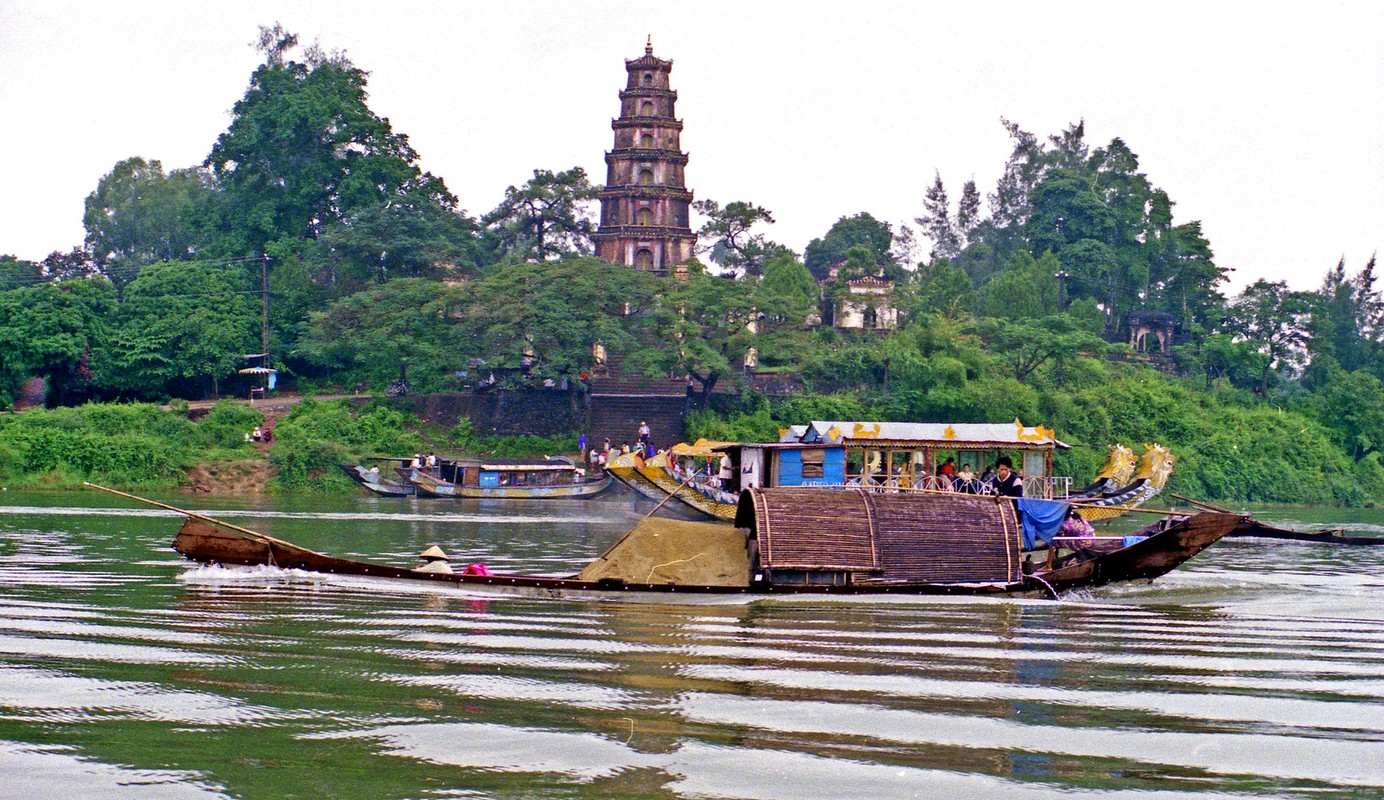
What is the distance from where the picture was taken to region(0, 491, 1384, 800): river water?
6328mm

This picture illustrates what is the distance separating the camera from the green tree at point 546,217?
155 ft

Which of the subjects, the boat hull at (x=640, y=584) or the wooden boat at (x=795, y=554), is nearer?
the boat hull at (x=640, y=584)

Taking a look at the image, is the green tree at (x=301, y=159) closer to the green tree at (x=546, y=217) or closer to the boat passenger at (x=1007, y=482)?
the green tree at (x=546, y=217)

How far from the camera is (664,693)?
805 centimetres

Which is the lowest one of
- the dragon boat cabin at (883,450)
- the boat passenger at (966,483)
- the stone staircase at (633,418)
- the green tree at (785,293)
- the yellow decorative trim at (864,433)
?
the boat passenger at (966,483)

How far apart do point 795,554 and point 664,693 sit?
4960mm

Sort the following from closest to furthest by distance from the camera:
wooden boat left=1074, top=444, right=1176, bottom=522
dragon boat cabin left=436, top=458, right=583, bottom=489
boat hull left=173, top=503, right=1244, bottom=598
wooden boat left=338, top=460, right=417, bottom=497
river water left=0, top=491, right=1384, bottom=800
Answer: river water left=0, top=491, right=1384, bottom=800
boat hull left=173, top=503, right=1244, bottom=598
wooden boat left=1074, top=444, right=1176, bottom=522
wooden boat left=338, top=460, right=417, bottom=497
dragon boat cabin left=436, top=458, right=583, bottom=489

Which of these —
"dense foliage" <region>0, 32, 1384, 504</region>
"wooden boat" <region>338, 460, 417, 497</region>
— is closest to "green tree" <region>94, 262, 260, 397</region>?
"dense foliage" <region>0, 32, 1384, 504</region>

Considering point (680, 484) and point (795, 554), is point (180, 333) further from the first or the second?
point (795, 554)

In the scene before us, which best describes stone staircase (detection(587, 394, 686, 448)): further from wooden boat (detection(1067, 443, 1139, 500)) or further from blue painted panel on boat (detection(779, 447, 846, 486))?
blue painted panel on boat (detection(779, 447, 846, 486))

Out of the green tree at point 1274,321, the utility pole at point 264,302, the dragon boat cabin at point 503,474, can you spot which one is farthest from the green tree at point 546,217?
the green tree at point 1274,321

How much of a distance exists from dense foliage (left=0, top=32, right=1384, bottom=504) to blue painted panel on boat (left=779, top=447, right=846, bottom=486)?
15.0 m

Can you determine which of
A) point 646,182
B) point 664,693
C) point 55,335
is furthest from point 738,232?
point 664,693

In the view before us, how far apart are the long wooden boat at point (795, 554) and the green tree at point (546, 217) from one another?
114ft
